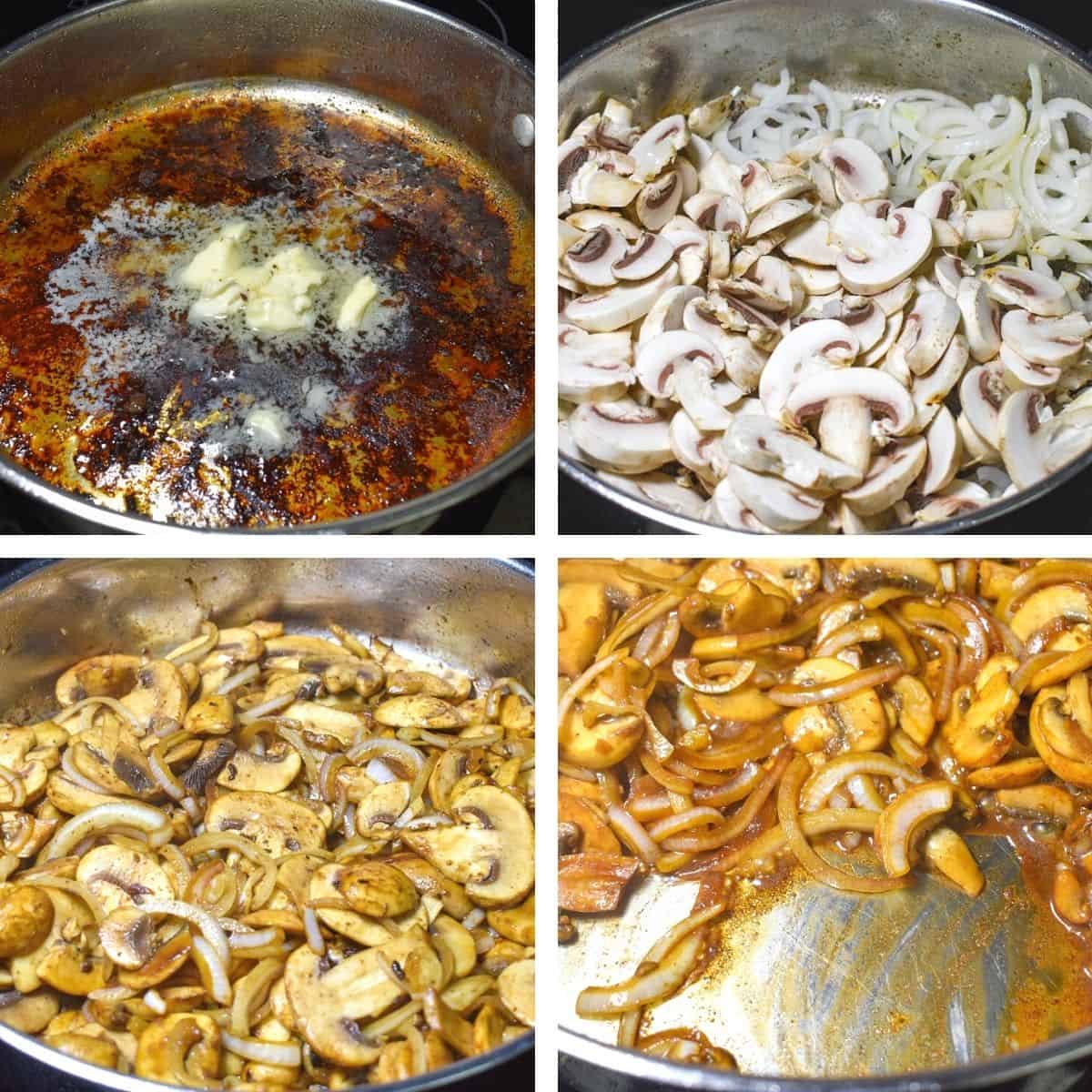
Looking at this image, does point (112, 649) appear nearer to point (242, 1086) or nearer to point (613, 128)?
point (242, 1086)

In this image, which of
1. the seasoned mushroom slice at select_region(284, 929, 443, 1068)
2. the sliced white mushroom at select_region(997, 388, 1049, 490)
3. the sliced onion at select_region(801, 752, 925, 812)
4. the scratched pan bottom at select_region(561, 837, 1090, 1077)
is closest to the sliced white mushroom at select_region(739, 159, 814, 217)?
the sliced white mushroom at select_region(997, 388, 1049, 490)

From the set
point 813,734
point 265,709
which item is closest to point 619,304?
point 813,734

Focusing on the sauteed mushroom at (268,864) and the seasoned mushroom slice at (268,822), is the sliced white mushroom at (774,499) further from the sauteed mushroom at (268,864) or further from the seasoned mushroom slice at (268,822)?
the seasoned mushroom slice at (268,822)

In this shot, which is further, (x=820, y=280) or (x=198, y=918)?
(x=820, y=280)

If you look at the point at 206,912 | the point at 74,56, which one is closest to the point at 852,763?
the point at 206,912

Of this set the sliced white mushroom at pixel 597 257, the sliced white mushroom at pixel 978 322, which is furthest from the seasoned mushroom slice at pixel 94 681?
the sliced white mushroom at pixel 978 322

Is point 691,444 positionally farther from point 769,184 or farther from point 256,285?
point 256,285
